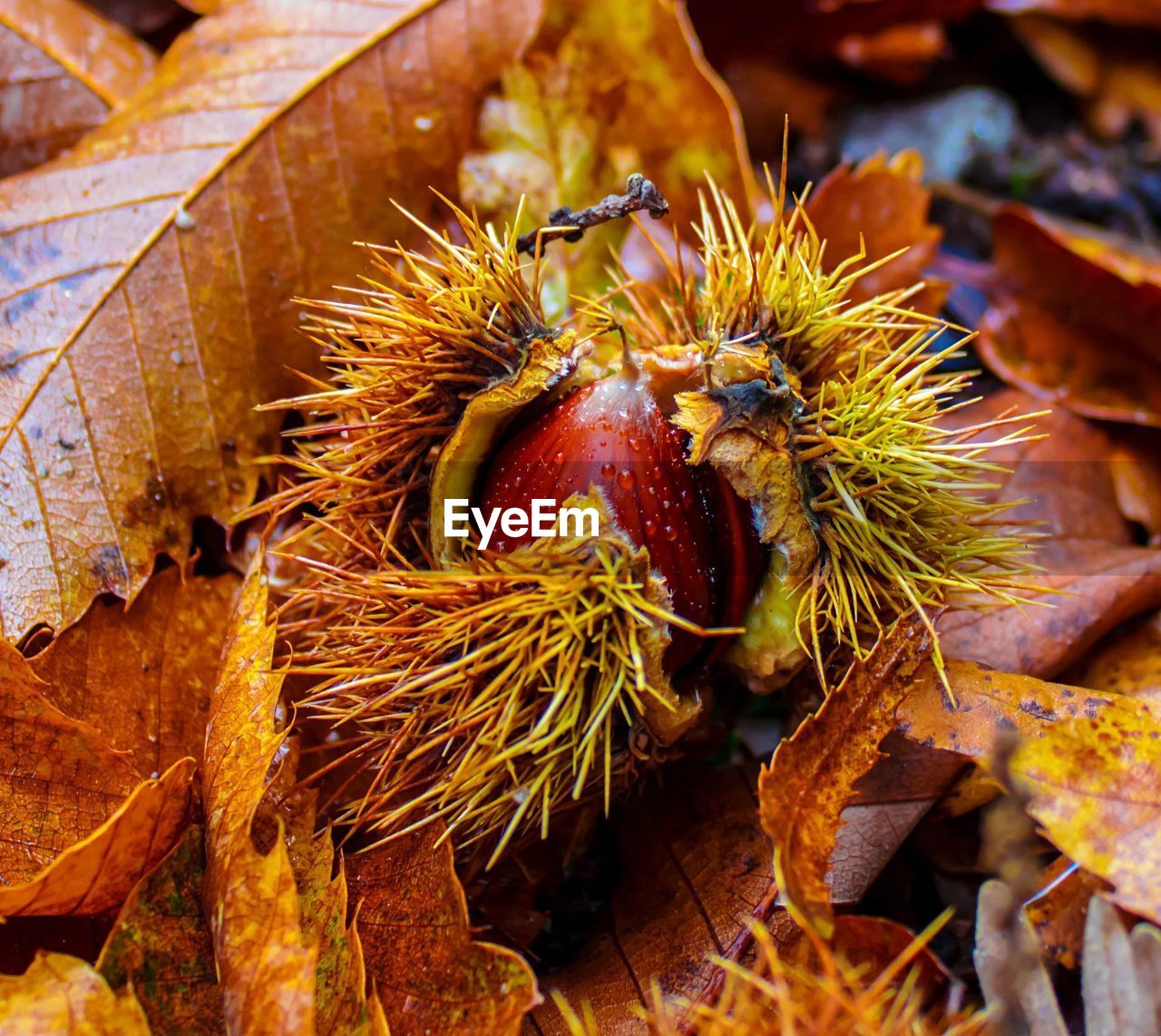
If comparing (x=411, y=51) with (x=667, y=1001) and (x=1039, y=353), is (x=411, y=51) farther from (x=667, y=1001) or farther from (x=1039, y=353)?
(x=667, y=1001)

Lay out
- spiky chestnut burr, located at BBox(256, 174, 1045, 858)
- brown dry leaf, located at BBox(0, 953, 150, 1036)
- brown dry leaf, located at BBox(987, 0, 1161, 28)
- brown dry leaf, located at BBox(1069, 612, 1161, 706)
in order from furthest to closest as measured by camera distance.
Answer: brown dry leaf, located at BBox(987, 0, 1161, 28) → brown dry leaf, located at BBox(1069, 612, 1161, 706) → spiky chestnut burr, located at BBox(256, 174, 1045, 858) → brown dry leaf, located at BBox(0, 953, 150, 1036)

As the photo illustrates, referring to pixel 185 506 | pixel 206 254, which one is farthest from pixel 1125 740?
pixel 206 254

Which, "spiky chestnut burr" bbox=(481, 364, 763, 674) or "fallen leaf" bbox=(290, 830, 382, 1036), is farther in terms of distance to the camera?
"spiky chestnut burr" bbox=(481, 364, 763, 674)

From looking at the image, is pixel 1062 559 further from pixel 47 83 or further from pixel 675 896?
pixel 47 83

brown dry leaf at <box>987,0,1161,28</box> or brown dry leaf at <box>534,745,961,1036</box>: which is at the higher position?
brown dry leaf at <box>987,0,1161,28</box>

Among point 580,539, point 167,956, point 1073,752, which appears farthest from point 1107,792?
point 167,956

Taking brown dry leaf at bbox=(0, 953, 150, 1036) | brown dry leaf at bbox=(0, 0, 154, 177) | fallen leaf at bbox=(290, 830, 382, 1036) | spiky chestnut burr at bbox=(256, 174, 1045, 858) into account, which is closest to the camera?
brown dry leaf at bbox=(0, 953, 150, 1036)

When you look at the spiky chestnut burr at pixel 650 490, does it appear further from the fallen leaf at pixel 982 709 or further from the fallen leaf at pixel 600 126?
the fallen leaf at pixel 600 126

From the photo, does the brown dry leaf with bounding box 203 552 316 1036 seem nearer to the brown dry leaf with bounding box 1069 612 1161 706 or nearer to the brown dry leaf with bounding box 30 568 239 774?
the brown dry leaf with bounding box 30 568 239 774

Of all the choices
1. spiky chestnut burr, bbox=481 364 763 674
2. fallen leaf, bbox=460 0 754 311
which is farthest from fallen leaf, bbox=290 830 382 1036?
fallen leaf, bbox=460 0 754 311
